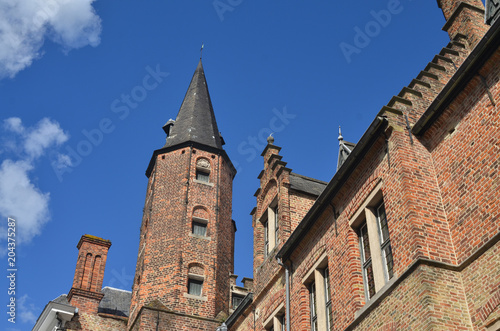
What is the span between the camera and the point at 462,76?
11.4 metres

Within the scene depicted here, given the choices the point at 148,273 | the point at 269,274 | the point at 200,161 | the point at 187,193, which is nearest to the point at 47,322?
the point at 148,273

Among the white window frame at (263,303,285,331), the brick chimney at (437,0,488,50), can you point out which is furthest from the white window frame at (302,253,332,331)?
the brick chimney at (437,0,488,50)

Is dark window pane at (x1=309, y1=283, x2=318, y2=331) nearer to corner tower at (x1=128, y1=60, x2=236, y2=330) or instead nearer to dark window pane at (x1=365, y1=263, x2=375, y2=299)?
dark window pane at (x1=365, y1=263, x2=375, y2=299)

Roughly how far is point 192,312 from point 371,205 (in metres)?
14.7

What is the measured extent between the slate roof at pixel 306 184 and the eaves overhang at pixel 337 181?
8.99 ft

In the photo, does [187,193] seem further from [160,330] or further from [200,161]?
[160,330]

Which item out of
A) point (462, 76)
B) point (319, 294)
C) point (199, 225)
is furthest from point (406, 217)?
point (199, 225)

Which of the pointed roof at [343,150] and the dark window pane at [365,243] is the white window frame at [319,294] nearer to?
the dark window pane at [365,243]

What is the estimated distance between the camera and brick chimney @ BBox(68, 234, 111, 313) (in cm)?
2738

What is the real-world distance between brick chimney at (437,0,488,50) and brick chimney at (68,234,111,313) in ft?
64.7

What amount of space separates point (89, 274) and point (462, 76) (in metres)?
22.1

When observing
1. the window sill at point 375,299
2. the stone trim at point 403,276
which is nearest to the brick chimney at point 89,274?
the stone trim at point 403,276

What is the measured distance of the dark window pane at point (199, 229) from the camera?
28542 mm

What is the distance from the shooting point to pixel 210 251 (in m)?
28.0
